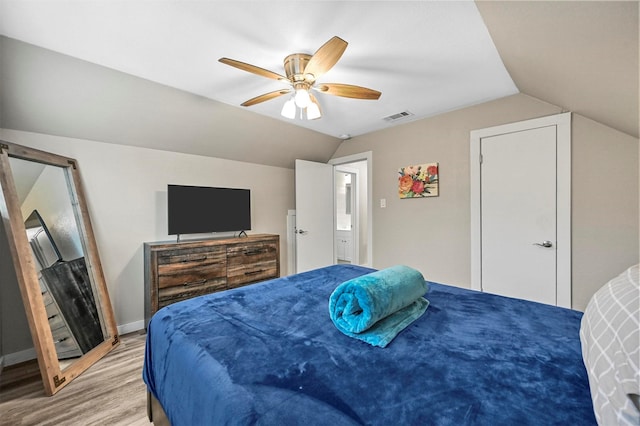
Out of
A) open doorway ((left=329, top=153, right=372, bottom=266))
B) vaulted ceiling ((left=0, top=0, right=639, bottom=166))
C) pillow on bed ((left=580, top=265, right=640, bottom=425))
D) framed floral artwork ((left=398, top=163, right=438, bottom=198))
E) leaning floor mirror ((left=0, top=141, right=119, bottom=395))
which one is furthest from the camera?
open doorway ((left=329, top=153, right=372, bottom=266))

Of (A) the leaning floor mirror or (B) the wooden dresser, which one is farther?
(B) the wooden dresser

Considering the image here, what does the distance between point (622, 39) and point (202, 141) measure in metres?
3.46

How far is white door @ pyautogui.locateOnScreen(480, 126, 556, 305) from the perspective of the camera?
2.47 metres

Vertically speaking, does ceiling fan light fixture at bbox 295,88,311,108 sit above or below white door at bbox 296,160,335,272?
above

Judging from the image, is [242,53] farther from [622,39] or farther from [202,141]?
[622,39]

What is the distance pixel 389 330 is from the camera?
1.07 metres

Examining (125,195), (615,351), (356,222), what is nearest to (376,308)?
(615,351)

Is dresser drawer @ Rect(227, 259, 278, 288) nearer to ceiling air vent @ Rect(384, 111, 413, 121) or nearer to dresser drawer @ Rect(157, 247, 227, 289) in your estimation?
dresser drawer @ Rect(157, 247, 227, 289)

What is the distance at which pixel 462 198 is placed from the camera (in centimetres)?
298

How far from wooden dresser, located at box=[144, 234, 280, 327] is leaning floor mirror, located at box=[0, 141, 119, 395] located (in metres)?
0.41

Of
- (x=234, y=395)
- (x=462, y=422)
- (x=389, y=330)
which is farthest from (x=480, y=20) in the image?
(x=234, y=395)

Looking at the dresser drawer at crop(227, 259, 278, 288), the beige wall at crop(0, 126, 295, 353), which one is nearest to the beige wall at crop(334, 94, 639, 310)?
Result: the dresser drawer at crop(227, 259, 278, 288)

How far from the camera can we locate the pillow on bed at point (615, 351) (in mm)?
540

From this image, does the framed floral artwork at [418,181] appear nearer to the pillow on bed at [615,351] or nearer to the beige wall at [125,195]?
the pillow on bed at [615,351]
